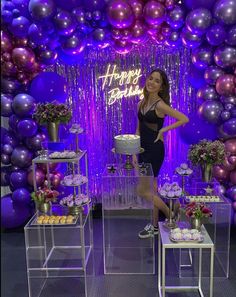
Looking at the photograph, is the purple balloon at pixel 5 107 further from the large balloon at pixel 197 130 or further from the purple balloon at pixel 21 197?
the large balloon at pixel 197 130

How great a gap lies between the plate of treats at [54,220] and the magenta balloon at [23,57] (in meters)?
1.68

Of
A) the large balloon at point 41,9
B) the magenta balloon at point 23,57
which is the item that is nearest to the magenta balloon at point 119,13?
the large balloon at point 41,9

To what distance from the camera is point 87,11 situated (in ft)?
12.5

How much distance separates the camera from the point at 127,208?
333cm

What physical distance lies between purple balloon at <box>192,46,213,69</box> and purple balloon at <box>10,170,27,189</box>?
7.25 ft

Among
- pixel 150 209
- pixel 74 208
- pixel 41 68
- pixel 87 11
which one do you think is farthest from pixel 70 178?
pixel 87 11

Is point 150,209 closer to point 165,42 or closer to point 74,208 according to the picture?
point 74,208

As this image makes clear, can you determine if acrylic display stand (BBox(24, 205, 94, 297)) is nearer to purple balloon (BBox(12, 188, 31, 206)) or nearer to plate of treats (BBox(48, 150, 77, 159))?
plate of treats (BBox(48, 150, 77, 159))

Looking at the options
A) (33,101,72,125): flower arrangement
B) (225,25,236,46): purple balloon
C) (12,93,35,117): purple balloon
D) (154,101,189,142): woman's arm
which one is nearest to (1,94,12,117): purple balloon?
(12,93,35,117): purple balloon

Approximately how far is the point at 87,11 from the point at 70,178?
1.79 meters

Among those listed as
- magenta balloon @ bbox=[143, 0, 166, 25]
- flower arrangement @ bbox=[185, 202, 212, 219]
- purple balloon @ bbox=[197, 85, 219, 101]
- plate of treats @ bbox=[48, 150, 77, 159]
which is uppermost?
magenta balloon @ bbox=[143, 0, 166, 25]

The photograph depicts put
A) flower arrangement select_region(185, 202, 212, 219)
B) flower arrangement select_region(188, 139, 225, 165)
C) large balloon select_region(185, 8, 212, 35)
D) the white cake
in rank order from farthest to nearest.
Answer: large balloon select_region(185, 8, 212, 35)
the white cake
flower arrangement select_region(188, 139, 225, 165)
flower arrangement select_region(185, 202, 212, 219)

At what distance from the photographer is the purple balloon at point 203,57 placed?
378 centimetres

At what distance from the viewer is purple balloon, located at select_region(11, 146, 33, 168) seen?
3.85m
